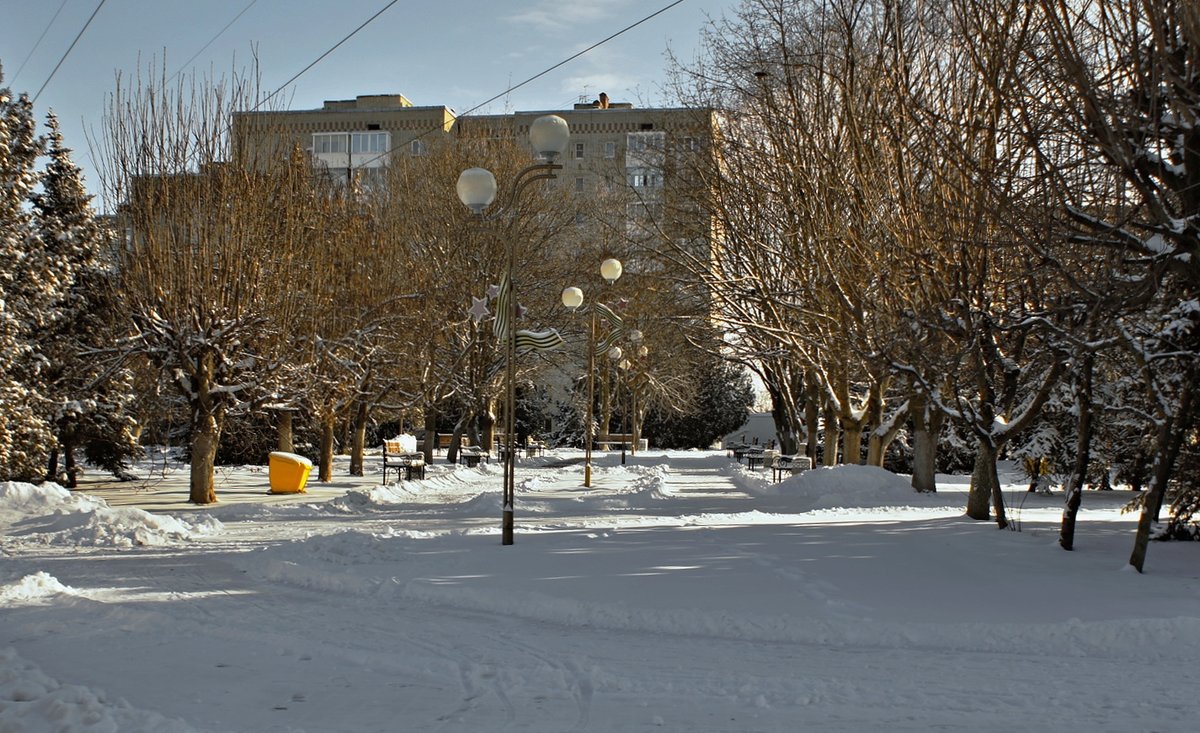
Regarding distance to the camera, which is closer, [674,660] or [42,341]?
[674,660]

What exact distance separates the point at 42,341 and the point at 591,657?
2125 cm

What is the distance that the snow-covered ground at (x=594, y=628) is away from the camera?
6301 mm

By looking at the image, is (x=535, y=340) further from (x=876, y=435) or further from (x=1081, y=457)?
(x=876, y=435)

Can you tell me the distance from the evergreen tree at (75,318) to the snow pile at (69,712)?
18365 millimetres

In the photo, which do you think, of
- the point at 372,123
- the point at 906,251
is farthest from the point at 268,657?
the point at 372,123

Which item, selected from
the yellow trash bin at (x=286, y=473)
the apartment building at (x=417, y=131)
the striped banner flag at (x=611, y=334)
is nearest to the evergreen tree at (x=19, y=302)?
the yellow trash bin at (x=286, y=473)

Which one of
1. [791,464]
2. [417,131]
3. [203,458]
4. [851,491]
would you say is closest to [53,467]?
[203,458]

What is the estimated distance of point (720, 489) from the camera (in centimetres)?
2739

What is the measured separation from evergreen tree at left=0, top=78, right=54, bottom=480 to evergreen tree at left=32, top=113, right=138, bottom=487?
55 centimetres

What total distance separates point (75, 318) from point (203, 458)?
643 centimetres

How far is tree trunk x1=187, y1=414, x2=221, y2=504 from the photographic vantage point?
21.2 metres

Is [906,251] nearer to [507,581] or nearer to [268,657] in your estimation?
[507,581]

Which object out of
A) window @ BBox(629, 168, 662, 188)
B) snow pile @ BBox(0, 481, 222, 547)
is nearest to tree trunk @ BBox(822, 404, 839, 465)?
window @ BBox(629, 168, 662, 188)

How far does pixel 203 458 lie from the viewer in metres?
21.2
